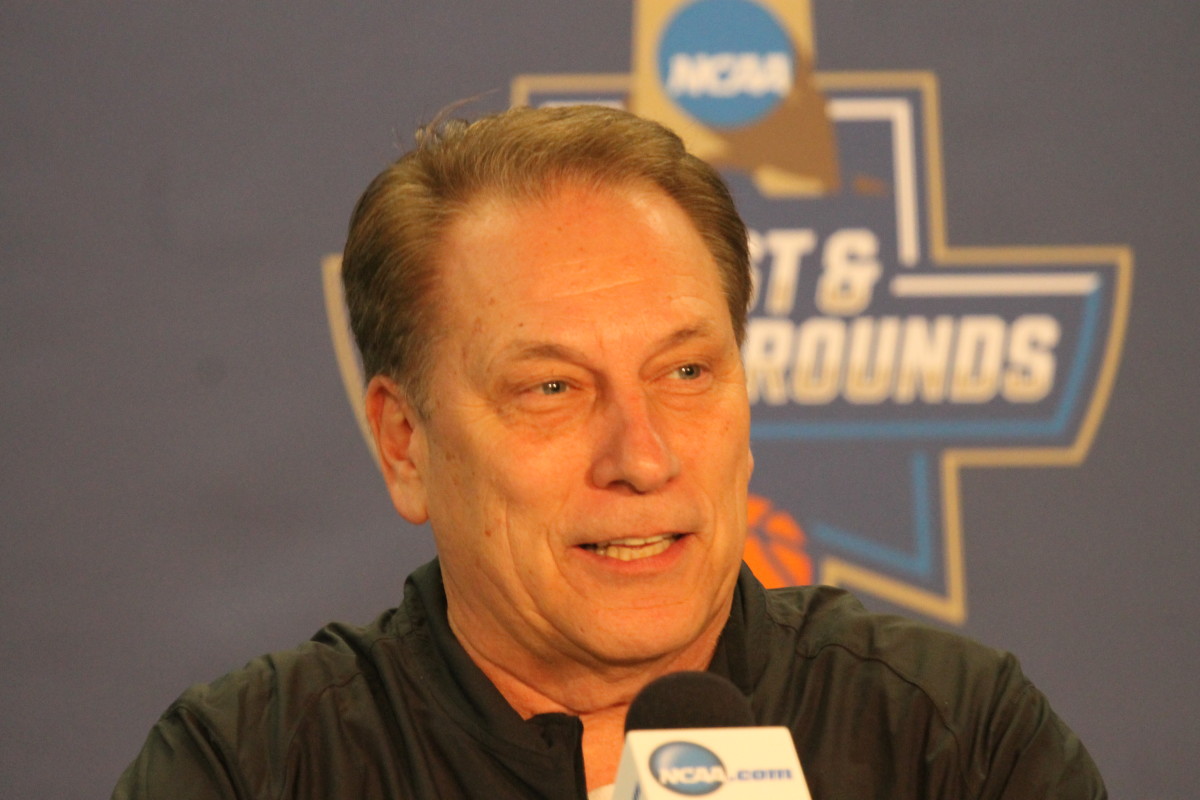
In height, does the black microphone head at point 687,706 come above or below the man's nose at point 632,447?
below

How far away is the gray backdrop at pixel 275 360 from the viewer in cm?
273

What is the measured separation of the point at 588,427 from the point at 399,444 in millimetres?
370

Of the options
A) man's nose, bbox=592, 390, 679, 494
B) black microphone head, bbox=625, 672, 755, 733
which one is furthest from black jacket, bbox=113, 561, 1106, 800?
black microphone head, bbox=625, 672, 755, 733

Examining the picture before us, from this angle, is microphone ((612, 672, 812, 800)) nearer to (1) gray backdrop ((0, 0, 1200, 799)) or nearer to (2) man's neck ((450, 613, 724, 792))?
(2) man's neck ((450, 613, 724, 792))

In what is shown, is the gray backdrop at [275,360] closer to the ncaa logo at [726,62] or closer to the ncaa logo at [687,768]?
the ncaa logo at [726,62]

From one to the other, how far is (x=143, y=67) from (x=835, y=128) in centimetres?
129

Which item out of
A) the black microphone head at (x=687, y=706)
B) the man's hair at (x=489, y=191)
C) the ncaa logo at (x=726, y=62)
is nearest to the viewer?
the black microphone head at (x=687, y=706)

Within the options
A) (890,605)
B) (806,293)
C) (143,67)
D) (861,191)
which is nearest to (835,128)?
(861,191)

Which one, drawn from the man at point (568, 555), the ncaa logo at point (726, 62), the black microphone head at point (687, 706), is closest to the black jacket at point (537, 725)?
the man at point (568, 555)

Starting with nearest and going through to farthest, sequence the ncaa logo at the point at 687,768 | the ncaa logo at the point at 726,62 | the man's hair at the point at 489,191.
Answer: the ncaa logo at the point at 687,768
the man's hair at the point at 489,191
the ncaa logo at the point at 726,62

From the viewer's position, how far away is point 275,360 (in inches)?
110

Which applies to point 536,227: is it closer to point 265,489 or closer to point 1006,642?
point 265,489

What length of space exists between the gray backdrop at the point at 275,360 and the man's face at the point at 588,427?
3.24 ft

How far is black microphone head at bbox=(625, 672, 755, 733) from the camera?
1279mm
